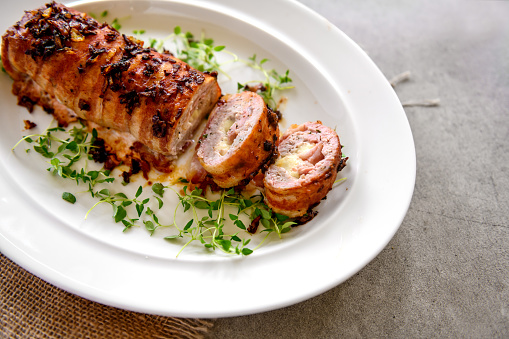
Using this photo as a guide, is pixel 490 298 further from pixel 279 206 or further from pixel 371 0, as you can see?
pixel 371 0

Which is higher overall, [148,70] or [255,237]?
[148,70]

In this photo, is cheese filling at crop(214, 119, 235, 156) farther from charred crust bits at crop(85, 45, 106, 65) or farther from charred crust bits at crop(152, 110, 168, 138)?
charred crust bits at crop(85, 45, 106, 65)

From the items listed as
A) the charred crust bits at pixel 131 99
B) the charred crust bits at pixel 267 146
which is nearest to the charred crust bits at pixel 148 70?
the charred crust bits at pixel 131 99

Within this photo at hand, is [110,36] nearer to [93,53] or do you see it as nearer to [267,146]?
[93,53]

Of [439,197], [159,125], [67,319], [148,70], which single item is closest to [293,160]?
[159,125]

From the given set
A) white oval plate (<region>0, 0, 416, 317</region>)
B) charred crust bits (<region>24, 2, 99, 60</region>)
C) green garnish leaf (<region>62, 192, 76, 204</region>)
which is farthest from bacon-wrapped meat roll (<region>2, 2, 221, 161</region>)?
green garnish leaf (<region>62, 192, 76, 204</region>)

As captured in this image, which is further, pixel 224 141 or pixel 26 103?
pixel 26 103

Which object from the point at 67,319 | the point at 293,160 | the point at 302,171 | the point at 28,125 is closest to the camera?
the point at 67,319
